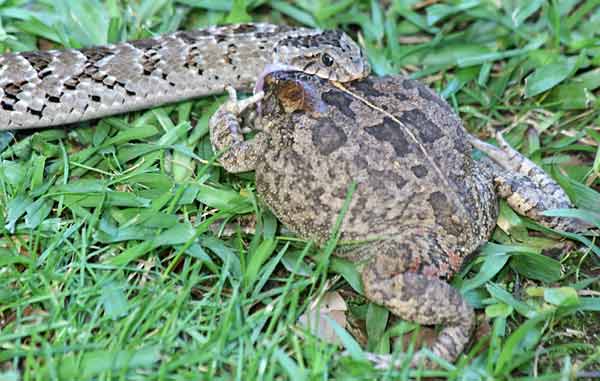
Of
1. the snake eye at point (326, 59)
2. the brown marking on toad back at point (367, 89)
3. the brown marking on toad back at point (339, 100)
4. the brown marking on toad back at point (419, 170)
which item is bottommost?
the brown marking on toad back at point (419, 170)

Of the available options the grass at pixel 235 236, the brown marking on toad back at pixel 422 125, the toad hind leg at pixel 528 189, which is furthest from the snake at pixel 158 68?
the toad hind leg at pixel 528 189

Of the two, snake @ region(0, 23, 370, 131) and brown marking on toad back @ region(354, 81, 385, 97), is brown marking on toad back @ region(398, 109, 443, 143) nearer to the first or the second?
brown marking on toad back @ region(354, 81, 385, 97)

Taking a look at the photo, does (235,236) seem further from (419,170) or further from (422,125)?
(422,125)

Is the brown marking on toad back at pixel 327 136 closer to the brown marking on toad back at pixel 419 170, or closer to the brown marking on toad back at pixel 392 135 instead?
the brown marking on toad back at pixel 392 135

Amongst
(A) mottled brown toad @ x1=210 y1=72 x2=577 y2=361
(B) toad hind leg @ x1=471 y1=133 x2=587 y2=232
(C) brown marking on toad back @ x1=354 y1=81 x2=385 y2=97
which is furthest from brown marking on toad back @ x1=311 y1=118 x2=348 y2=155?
(B) toad hind leg @ x1=471 y1=133 x2=587 y2=232

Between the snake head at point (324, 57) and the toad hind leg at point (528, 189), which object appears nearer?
the toad hind leg at point (528, 189)

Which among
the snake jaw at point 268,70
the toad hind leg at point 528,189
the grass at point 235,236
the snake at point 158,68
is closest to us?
the grass at point 235,236
